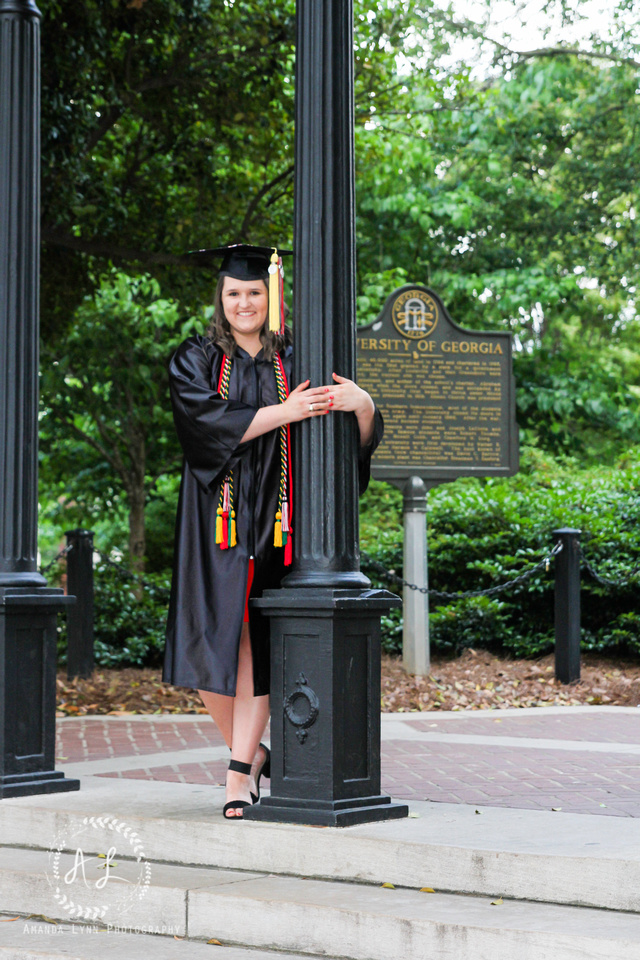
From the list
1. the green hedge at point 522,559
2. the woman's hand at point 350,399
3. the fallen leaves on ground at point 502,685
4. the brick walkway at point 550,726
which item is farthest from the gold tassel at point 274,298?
the green hedge at point 522,559

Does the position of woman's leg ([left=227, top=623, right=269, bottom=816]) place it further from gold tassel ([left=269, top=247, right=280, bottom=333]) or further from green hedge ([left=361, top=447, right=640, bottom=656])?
green hedge ([left=361, top=447, right=640, bottom=656])

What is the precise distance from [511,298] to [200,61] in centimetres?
697

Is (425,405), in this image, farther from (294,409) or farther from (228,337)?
(294,409)

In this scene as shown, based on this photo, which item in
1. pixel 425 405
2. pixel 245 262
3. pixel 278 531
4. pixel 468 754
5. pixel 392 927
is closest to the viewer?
pixel 392 927

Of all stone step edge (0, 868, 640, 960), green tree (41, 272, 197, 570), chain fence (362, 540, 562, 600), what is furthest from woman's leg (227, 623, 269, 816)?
green tree (41, 272, 197, 570)

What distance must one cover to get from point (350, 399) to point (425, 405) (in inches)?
248

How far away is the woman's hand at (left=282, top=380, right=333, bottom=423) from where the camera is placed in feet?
13.9

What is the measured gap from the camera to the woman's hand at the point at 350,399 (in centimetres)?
425

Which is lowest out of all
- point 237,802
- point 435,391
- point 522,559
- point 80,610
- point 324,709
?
point 237,802

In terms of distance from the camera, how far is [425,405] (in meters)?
10.5

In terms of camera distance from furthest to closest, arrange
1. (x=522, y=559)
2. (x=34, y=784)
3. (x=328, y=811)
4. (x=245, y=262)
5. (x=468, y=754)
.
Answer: (x=522, y=559)
(x=468, y=754)
(x=34, y=784)
(x=245, y=262)
(x=328, y=811)

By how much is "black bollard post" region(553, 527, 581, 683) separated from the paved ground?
1025mm

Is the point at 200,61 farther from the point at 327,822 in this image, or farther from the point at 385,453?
the point at 327,822

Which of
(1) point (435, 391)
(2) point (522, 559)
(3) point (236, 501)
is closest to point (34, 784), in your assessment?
(3) point (236, 501)
